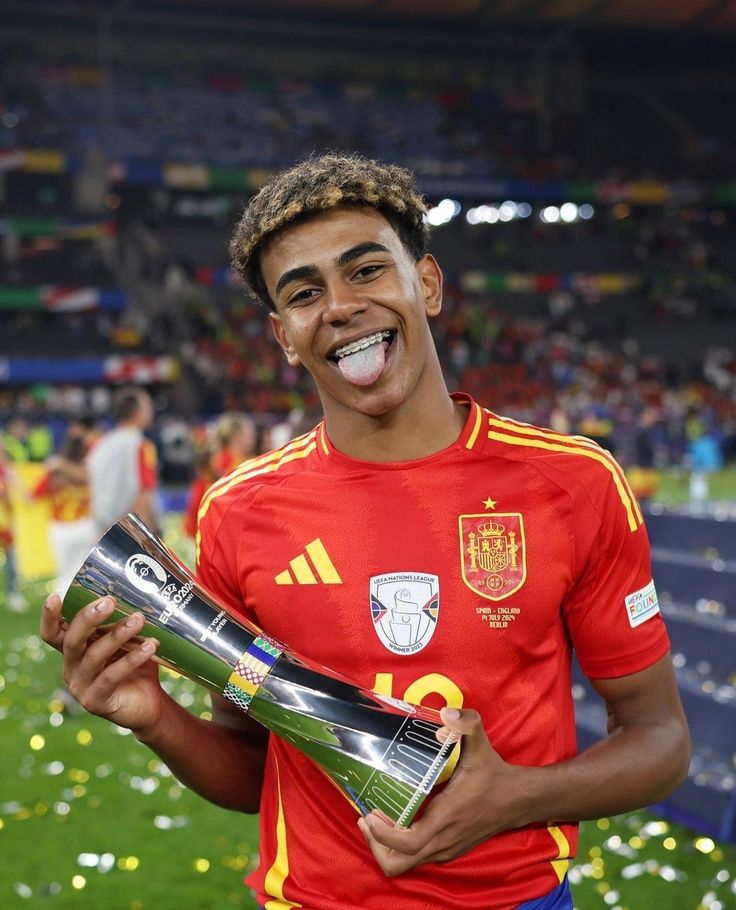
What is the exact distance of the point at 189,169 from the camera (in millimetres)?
30734

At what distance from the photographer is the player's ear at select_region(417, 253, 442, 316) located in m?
2.07

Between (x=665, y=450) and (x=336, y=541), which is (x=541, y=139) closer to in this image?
(x=665, y=450)

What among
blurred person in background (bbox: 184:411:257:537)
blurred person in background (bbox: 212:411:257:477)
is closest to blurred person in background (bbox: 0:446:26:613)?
blurred person in background (bbox: 184:411:257:537)

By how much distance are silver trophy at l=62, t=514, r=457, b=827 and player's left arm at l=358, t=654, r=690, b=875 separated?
52 millimetres

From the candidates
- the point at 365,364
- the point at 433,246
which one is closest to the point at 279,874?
the point at 365,364

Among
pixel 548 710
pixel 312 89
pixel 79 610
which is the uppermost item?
pixel 312 89

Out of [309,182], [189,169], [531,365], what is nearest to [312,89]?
[189,169]

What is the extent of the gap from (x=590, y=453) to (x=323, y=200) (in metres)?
0.61

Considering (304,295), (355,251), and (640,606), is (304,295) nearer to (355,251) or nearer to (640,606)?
(355,251)

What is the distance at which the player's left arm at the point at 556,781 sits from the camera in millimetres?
1634

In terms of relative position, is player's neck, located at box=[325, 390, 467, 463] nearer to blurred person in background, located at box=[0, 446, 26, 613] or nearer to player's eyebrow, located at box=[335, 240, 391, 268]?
player's eyebrow, located at box=[335, 240, 391, 268]

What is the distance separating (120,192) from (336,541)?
3255cm

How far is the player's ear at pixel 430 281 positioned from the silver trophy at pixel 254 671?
2.20ft

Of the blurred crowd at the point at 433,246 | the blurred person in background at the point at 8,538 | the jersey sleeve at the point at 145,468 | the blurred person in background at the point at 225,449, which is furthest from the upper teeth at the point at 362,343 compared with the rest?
the blurred crowd at the point at 433,246
